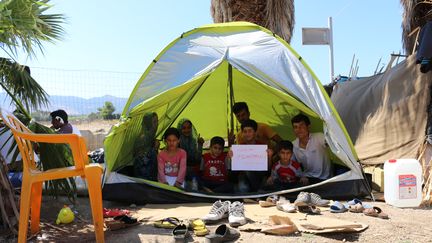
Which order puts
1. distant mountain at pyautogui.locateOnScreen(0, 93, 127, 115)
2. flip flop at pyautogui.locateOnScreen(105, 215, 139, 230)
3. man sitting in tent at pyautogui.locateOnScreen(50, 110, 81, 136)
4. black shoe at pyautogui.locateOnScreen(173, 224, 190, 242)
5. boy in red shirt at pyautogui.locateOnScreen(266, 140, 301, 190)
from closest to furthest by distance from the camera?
black shoe at pyautogui.locateOnScreen(173, 224, 190, 242) < flip flop at pyautogui.locateOnScreen(105, 215, 139, 230) < boy in red shirt at pyautogui.locateOnScreen(266, 140, 301, 190) < man sitting in tent at pyautogui.locateOnScreen(50, 110, 81, 136) < distant mountain at pyautogui.locateOnScreen(0, 93, 127, 115)

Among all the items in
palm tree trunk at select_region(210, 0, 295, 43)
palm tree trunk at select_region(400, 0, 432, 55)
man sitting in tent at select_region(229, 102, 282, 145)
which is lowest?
man sitting in tent at select_region(229, 102, 282, 145)

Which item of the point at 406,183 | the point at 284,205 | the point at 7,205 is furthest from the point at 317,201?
the point at 7,205

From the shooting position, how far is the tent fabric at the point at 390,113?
487cm

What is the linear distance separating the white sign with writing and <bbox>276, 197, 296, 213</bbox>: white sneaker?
1.78ft

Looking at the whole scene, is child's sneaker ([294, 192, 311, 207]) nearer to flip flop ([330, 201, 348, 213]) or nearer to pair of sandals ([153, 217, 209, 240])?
flip flop ([330, 201, 348, 213])

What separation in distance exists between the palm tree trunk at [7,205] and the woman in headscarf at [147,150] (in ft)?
5.20

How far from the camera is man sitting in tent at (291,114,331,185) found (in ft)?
14.6

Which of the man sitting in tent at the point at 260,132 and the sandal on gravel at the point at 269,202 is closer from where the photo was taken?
the sandal on gravel at the point at 269,202

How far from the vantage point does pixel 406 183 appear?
3.72 meters

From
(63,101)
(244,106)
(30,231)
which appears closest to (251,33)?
(244,106)

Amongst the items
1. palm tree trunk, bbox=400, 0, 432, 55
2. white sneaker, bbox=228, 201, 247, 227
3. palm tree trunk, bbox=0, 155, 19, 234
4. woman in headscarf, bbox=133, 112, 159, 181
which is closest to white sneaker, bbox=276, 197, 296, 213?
white sneaker, bbox=228, 201, 247, 227

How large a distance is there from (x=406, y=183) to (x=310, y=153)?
108 centimetres

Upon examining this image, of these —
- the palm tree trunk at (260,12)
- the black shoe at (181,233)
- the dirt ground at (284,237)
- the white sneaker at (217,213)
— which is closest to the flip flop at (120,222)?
the dirt ground at (284,237)

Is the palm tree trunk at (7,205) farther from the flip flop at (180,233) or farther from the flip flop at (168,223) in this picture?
the flip flop at (180,233)
